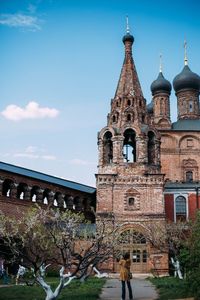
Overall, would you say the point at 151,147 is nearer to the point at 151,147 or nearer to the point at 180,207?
the point at 151,147

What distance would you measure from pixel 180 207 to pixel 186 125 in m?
14.8

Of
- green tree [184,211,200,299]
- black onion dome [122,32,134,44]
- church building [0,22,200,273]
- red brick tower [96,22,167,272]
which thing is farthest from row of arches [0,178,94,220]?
green tree [184,211,200,299]

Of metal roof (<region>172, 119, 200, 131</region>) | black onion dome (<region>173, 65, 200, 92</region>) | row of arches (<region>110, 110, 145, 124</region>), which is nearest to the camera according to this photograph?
row of arches (<region>110, 110, 145, 124</region>)

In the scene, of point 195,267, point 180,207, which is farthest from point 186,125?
point 195,267

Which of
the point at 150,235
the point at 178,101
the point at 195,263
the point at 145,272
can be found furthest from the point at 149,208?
the point at 178,101

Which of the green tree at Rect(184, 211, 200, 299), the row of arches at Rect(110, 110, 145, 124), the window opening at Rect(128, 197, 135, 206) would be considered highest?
the row of arches at Rect(110, 110, 145, 124)

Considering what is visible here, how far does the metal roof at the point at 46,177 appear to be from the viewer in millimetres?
31422

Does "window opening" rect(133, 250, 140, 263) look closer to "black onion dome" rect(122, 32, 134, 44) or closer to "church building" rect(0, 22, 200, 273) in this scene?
"church building" rect(0, 22, 200, 273)

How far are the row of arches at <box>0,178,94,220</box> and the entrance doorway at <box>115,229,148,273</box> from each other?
591 cm

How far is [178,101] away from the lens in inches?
1965

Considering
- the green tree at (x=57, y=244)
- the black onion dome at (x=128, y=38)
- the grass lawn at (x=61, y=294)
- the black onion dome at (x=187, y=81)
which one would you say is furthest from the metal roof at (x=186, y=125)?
the grass lawn at (x=61, y=294)

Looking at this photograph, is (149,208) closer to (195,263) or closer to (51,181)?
(51,181)

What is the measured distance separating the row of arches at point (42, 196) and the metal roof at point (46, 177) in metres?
0.63

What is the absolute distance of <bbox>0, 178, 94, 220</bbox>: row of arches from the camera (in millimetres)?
30422
